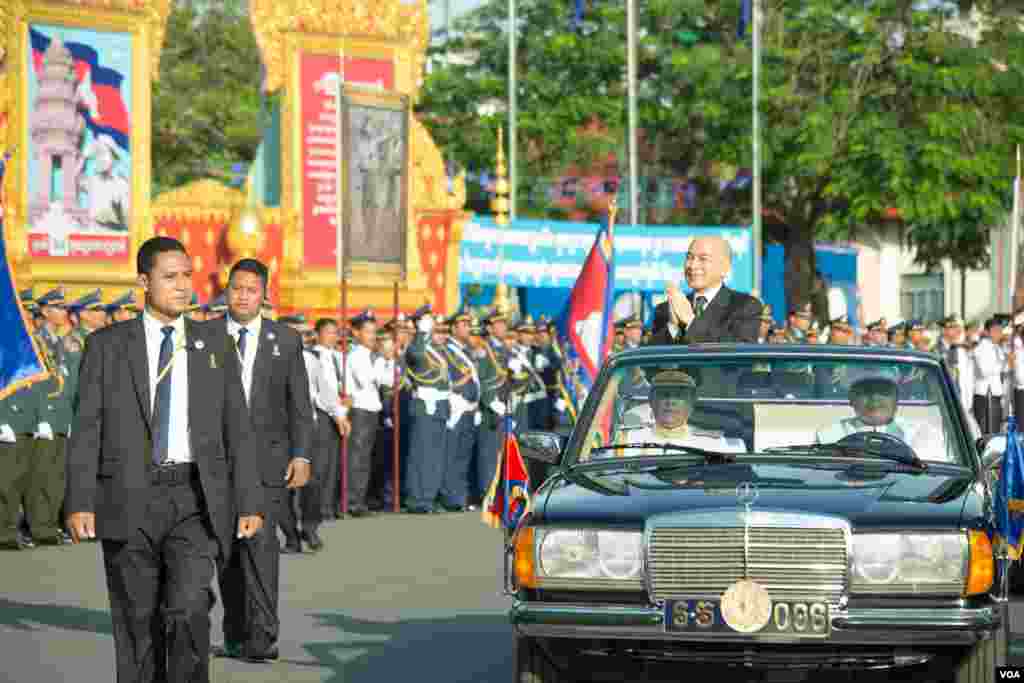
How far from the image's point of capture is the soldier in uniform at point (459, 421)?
24547mm

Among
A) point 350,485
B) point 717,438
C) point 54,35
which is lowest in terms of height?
point 350,485

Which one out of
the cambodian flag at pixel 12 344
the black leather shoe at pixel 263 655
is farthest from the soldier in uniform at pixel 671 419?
the cambodian flag at pixel 12 344

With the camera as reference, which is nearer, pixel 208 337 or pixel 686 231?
pixel 208 337

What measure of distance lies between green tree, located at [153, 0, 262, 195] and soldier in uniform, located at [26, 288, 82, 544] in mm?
33690

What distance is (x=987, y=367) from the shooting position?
2934cm

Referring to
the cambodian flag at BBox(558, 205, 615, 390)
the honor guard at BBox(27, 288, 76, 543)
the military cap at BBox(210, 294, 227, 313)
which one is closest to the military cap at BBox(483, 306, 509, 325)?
the cambodian flag at BBox(558, 205, 615, 390)

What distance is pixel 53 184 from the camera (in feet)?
102

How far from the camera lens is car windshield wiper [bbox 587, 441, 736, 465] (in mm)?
8312

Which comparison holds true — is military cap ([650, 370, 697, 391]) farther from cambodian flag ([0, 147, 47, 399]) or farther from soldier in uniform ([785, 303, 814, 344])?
soldier in uniform ([785, 303, 814, 344])

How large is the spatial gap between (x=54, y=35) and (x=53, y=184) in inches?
86.8

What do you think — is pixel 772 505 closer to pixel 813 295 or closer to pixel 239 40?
pixel 813 295

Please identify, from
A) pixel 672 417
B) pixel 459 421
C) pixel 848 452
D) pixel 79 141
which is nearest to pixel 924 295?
pixel 79 141

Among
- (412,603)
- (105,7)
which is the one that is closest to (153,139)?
(105,7)

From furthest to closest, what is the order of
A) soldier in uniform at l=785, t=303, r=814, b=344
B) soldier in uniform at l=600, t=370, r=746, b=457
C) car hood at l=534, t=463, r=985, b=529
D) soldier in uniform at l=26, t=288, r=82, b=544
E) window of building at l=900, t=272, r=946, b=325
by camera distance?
1. window of building at l=900, t=272, r=946, b=325
2. soldier in uniform at l=785, t=303, r=814, b=344
3. soldier in uniform at l=26, t=288, r=82, b=544
4. soldier in uniform at l=600, t=370, r=746, b=457
5. car hood at l=534, t=463, r=985, b=529
